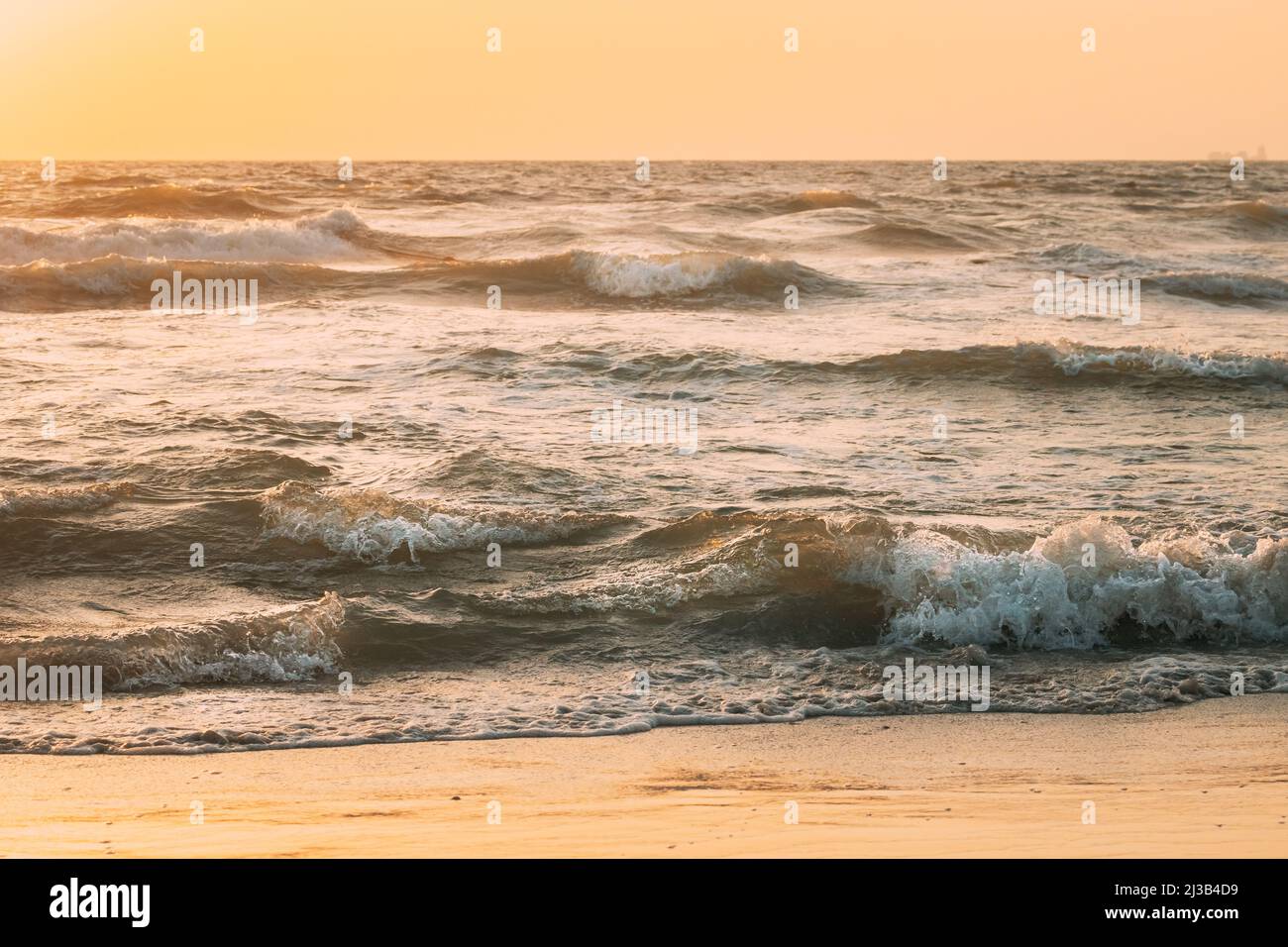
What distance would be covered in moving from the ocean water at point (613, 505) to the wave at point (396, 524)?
3 cm

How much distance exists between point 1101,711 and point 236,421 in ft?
27.2

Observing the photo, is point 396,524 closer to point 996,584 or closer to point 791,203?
point 996,584

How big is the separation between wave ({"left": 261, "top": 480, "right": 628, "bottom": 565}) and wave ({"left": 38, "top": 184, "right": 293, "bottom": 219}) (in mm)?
25488

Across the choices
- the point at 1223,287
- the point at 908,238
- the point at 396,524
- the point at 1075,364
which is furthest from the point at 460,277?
the point at 396,524

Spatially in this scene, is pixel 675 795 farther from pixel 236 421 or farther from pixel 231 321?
pixel 231 321

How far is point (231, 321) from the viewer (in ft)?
58.4

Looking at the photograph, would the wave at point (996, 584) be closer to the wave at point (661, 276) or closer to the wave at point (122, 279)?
the wave at point (661, 276)

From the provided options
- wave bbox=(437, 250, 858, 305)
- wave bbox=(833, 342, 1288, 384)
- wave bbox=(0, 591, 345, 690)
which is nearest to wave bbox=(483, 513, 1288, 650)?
wave bbox=(0, 591, 345, 690)

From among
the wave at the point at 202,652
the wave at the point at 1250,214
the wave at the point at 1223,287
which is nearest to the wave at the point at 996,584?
the wave at the point at 202,652

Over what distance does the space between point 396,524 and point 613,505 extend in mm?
1644

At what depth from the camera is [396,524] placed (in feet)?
28.5

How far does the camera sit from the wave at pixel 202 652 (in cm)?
657
